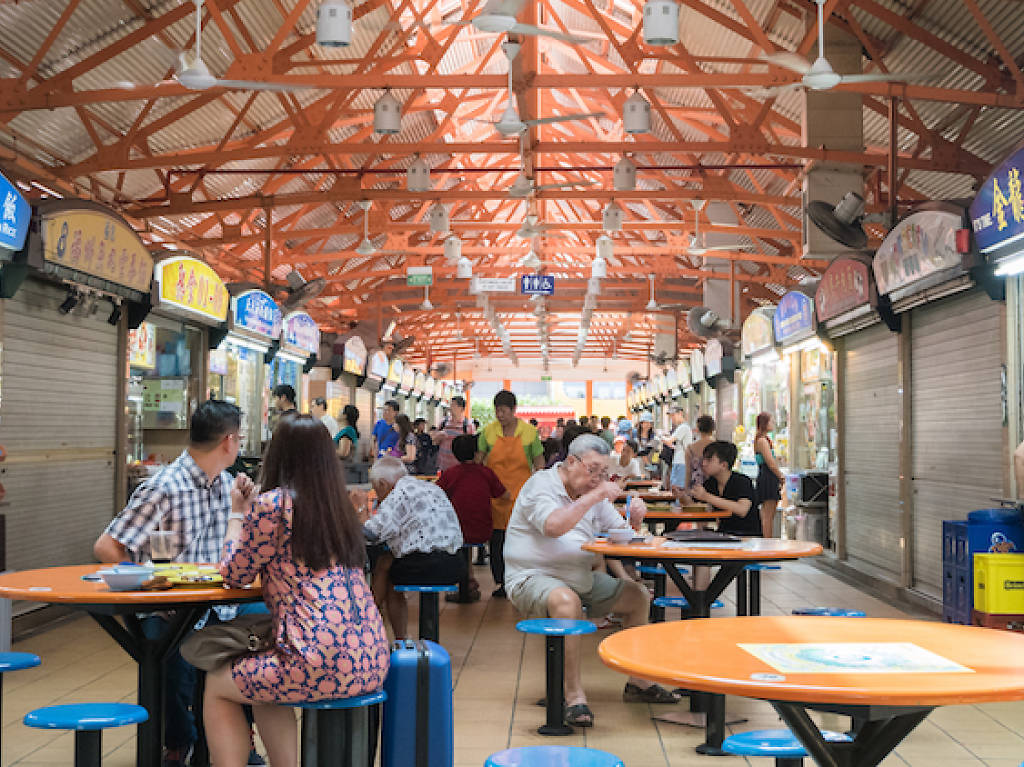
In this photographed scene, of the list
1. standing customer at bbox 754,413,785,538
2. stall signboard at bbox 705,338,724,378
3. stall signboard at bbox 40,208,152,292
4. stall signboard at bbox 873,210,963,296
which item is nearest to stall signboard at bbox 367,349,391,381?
stall signboard at bbox 705,338,724,378

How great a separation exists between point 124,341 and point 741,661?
7.25 metres

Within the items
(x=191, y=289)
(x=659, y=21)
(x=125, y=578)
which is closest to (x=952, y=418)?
(x=659, y=21)

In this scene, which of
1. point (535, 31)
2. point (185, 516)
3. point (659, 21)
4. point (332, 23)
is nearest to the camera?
point (185, 516)

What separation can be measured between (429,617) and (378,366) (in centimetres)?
1628

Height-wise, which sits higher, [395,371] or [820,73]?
[820,73]

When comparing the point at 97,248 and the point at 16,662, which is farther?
the point at 97,248

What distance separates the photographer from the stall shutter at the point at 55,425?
6988mm

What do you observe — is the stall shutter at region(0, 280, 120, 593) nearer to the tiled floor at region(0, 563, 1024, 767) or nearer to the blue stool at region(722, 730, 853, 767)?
the tiled floor at region(0, 563, 1024, 767)

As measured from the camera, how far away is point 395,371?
24.8m

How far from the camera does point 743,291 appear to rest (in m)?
24.4

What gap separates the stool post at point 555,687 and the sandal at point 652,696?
2.24 feet

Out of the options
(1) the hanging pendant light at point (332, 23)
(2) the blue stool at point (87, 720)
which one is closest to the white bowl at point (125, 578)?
(2) the blue stool at point (87, 720)

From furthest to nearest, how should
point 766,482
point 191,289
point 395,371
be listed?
1. point 395,371
2. point 766,482
3. point 191,289

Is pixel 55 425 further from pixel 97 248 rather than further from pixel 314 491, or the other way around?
pixel 314 491
